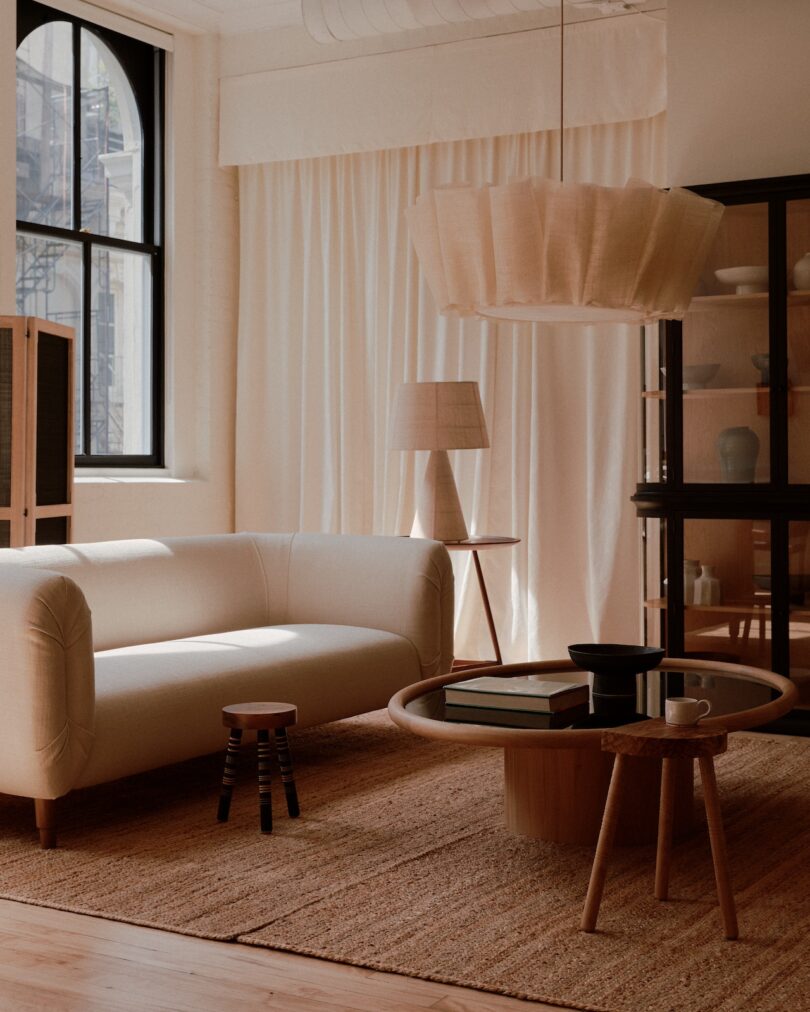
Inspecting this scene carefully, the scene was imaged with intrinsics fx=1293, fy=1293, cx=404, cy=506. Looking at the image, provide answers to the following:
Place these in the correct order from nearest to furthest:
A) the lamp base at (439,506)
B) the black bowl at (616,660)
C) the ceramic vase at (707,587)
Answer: the black bowl at (616,660)
the ceramic vase at (707,587)
the lamp base at (439,506)

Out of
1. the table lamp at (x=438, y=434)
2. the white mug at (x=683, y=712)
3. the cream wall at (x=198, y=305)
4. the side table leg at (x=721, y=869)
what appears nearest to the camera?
the side table leg at (x=721, y=869)

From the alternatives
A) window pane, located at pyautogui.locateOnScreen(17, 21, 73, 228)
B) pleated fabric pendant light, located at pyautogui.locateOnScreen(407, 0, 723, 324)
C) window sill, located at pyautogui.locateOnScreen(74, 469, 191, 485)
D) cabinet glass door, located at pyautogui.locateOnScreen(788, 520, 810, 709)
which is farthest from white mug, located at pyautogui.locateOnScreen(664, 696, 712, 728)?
window pane, located at pyautogui.locateOnScreen(17, 21, 73, 228)

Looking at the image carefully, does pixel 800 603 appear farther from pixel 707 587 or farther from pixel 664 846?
pixel 664 846

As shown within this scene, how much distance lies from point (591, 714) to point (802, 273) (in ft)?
7.24

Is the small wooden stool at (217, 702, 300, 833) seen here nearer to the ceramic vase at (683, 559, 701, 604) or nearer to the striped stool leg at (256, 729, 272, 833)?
the striped stool leg at (256, 729, 272, 833)

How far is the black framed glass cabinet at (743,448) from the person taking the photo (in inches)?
181

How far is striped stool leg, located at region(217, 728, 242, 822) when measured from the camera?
3.39 m

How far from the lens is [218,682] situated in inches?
144

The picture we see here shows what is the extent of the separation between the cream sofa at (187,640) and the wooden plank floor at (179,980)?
25.7 inches

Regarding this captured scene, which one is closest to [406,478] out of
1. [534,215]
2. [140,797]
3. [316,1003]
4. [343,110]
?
[343,110]

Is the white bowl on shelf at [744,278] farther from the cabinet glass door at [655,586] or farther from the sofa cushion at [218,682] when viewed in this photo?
the sofa cushion at [218,682]

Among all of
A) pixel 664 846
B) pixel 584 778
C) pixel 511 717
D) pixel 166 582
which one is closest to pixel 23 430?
pixel 166 582

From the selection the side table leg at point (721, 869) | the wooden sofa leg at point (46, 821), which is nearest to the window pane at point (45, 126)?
the wooden sofa leg at point (46, 821)

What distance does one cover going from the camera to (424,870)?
2.99 metres
